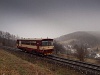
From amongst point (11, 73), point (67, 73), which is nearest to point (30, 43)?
point (67, 73)

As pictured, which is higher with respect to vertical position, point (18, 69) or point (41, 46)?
point (41, 46)

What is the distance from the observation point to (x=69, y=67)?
25.5m

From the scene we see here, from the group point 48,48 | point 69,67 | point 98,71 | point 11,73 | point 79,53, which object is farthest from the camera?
point 79,53

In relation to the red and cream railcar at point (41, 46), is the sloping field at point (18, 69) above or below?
below

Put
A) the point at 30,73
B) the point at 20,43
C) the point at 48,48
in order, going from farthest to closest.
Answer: the point at 20,43 < the point at 48,48 < the point at 30,73

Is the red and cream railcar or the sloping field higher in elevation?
the red and cream railcar

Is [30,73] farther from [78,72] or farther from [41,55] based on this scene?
[41,55]

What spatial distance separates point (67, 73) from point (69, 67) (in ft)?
7.57

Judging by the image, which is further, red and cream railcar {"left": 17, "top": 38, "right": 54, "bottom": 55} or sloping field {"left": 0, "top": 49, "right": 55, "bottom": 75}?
red and cream railcar {"left": 17, "top": 38, "right": 54, "bottom": 55}

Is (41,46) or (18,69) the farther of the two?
(41,46)

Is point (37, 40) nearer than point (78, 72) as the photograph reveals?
No

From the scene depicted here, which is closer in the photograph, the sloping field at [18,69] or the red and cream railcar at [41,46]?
the sloping field at [18,69]

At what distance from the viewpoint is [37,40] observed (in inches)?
1404

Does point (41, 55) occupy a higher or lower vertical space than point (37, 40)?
lower
